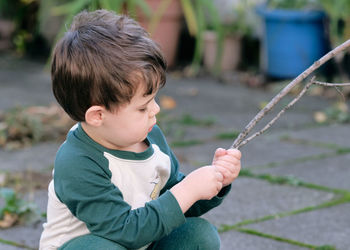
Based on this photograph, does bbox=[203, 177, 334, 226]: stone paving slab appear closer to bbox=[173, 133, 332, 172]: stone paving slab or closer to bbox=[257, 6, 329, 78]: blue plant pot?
bbox=[173, 133, 332, 172]: stone paving slab

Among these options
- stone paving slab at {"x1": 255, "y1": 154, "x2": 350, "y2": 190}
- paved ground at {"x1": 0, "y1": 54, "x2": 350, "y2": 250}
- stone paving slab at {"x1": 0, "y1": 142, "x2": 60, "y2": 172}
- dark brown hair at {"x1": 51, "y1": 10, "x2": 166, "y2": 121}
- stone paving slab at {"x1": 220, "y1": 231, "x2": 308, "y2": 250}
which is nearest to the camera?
dark brown hair at {"x1": 51, "y1": 10, "x2": 166, "y2": 121}

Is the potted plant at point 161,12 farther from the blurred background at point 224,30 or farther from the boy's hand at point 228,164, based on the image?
the boy's hand at point 228,164

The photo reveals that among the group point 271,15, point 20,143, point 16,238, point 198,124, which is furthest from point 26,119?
point 271,15

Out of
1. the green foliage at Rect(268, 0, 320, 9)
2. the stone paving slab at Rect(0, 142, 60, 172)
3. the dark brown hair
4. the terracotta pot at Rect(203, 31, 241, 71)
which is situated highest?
the dark brown hair

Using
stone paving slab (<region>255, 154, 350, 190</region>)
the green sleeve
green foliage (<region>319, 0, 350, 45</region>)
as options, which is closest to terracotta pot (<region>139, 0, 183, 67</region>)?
green foliage (<region>319, 0, 350, 45</region>)

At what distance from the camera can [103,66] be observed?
1.64 meters

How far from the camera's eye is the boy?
1652 millimetres

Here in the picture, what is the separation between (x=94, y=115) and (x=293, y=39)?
4.21 metres

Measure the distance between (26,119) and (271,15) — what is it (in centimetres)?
255

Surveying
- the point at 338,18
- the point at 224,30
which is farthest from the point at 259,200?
the point at 224,30

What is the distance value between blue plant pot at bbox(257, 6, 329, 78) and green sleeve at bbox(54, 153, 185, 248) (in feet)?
13.5

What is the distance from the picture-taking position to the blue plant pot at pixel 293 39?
559 cm

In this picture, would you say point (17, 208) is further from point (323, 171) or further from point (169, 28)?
point (169, 28)

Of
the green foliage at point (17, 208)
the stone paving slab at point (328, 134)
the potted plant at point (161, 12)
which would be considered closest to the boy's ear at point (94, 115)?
the green foliage at point (17, 208)
